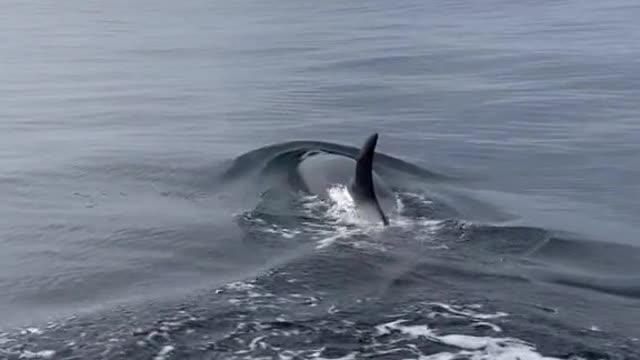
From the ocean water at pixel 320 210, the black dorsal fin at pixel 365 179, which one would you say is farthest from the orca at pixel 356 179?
the ocean water at pixel 320 210

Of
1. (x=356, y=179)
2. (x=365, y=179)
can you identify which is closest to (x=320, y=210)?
(x=356, y=179)

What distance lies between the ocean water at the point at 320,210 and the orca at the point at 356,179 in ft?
0.91

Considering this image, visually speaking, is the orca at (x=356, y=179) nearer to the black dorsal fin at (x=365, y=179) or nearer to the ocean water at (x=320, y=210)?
the black dorsal fin at (x=365, y=179)

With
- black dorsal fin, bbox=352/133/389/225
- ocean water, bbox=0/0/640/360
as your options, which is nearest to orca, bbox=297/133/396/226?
black dorsal fin, bbox=352/133/389/225

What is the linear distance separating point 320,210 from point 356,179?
112 cm

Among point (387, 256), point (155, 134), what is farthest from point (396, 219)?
point (155, 134)

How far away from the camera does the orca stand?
12945 mm

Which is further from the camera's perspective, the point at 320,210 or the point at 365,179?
the point at 320,210

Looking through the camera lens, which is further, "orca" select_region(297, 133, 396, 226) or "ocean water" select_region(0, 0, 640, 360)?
"orca" select_region(297, 133, 396, 226)

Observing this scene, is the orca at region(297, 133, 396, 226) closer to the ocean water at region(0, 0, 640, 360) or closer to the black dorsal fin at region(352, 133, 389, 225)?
the black dorsal fin at region(352, 133, 389, 225)

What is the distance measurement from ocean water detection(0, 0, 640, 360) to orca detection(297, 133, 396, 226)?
0.28 meters

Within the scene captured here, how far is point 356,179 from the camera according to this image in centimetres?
1305

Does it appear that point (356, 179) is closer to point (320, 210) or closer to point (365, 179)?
point (365, 179)

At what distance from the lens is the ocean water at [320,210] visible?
9477 mm
